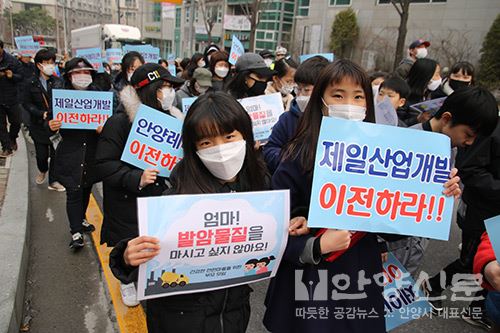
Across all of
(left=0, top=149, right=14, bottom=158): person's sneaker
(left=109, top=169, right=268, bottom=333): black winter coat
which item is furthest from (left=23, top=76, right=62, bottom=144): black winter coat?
(left=109, top=169, right=268, bottom=333): black winter coat

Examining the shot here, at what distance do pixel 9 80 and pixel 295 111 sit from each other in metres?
5.68

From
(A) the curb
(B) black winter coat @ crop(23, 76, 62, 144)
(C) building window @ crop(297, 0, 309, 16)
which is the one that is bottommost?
(A) the curb

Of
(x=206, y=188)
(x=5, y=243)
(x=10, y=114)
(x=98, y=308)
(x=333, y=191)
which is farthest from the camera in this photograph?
(x=10, y=114)

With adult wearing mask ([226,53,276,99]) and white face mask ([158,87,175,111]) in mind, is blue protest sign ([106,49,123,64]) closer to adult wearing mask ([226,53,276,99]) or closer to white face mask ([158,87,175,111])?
adult wearing mask ([226,53,276,99])

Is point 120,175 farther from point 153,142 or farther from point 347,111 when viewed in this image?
point 347,111

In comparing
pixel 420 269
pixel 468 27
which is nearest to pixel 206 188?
pixel 420 269

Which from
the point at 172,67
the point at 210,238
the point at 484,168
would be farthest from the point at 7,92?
the point at 484,168

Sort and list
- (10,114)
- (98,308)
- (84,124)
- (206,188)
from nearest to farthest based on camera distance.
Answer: (206,188) → (98,308) → (84,124) → (10,114)

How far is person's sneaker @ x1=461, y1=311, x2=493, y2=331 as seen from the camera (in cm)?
299

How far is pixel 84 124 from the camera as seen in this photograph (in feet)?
12.3

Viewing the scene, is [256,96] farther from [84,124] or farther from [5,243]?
[5,243]

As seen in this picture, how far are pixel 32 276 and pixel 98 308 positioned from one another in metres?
0.79

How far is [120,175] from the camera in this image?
2.59 meters

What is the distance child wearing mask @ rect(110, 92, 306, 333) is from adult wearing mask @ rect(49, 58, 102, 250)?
235 cm
